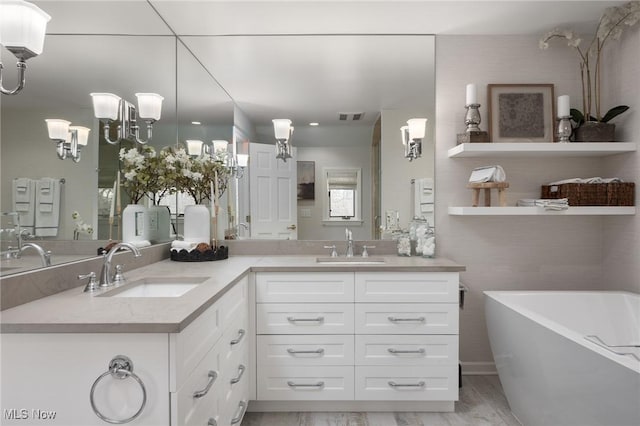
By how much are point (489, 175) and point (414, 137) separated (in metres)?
0.58

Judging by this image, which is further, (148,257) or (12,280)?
(148,257)

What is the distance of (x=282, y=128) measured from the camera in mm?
2939

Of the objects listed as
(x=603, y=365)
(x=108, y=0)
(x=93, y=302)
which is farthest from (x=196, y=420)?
(x=108, y=0)

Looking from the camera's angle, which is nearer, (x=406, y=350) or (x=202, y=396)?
(x=202, y=396)

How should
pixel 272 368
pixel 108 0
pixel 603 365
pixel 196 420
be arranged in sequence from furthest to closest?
1. pixel 272 368
2. pixel 108 0
3. pixel 603 365
4. pixel 196 420

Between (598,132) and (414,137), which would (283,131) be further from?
(598,132)

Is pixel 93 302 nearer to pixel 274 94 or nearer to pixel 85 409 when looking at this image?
pixel 85 409

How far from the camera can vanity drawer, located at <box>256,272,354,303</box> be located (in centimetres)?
232

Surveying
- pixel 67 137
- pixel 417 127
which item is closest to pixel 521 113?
pixel 417 127

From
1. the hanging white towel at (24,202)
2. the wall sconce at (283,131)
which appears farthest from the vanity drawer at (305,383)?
the wall sconce at (283,131)

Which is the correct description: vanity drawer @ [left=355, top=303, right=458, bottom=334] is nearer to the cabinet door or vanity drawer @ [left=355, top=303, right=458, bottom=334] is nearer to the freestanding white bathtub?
the freestanding white bathtub

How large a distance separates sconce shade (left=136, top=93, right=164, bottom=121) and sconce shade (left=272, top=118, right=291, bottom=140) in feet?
2.62

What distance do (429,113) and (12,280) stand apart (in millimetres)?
2549

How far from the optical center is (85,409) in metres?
1.13
